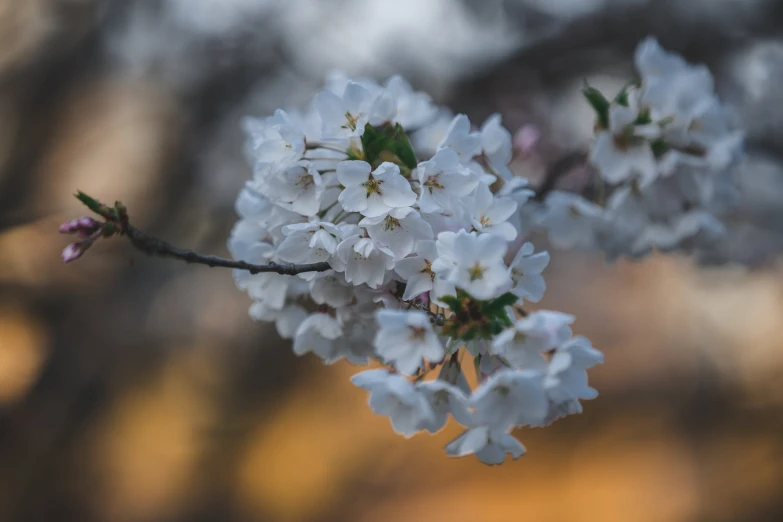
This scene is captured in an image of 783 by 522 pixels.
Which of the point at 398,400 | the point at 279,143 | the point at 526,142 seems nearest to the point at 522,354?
the point at 398,400

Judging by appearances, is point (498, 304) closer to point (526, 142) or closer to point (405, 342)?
point (405, 342)

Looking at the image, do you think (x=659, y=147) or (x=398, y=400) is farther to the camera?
(x=659, y=147)

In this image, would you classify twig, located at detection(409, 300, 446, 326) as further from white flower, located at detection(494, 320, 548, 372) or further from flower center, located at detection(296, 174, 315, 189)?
flower center, located at detection(296, 174, 315, 189)

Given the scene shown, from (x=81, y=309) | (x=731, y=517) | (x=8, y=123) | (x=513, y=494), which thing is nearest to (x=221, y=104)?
(x=8, y=123)

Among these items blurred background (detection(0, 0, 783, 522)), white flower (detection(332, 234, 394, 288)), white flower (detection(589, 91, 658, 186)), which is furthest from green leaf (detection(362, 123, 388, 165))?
blurred background (detection(0, 0, 783, 522))

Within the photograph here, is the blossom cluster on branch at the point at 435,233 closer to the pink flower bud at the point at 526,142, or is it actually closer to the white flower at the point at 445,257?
the white flower at the point at 445,257

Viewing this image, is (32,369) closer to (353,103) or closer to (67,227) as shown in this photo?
(67,227)
